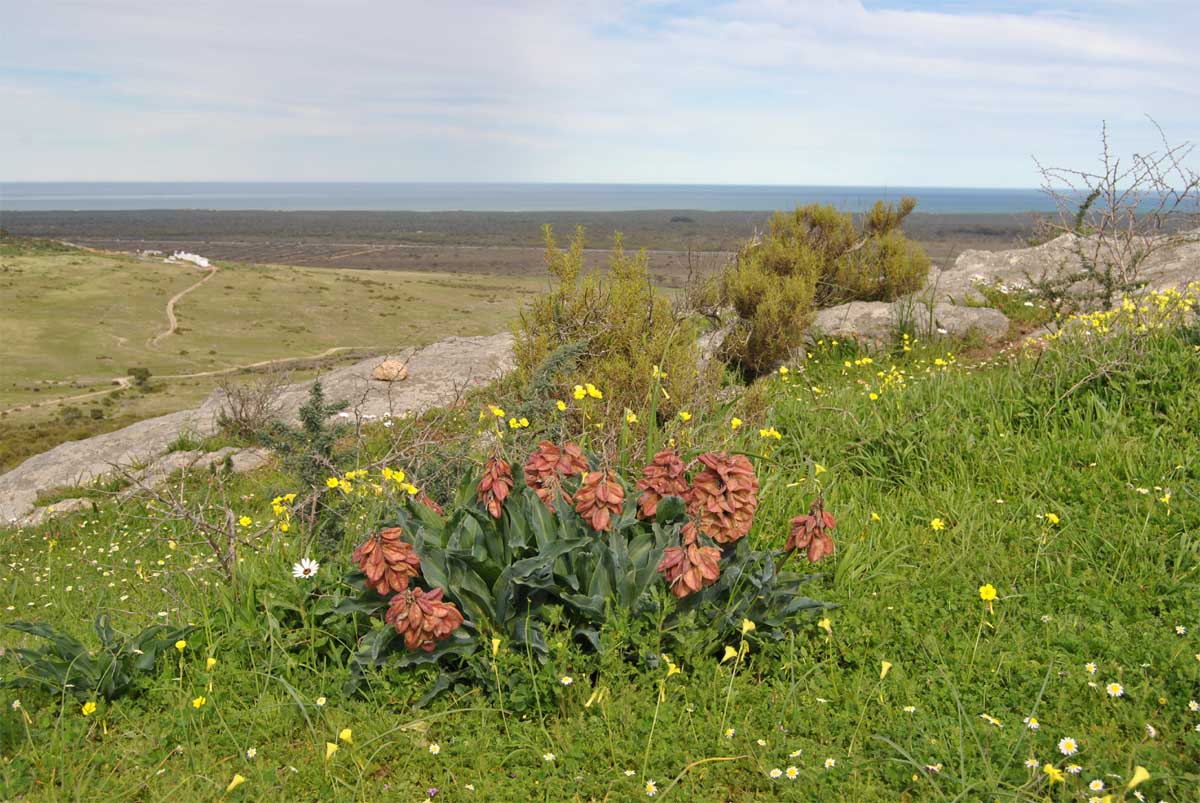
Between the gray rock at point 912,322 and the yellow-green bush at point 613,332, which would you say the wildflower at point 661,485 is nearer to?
the yellow-green bush at point 613,332

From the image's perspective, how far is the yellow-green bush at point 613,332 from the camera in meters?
7.21

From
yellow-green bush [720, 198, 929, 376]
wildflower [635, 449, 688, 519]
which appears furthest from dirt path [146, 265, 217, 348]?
wildflower [635, 449, 688, 519]

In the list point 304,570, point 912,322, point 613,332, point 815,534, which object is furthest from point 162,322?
point 815,534

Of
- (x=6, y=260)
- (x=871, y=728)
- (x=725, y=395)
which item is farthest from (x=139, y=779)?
(x=6, y=260)

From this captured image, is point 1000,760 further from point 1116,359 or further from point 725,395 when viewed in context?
point 725,395

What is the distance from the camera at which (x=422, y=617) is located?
292 centimetres

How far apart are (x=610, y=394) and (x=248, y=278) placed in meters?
54.2

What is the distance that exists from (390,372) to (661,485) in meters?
7.97

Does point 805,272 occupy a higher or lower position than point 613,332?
A: higher

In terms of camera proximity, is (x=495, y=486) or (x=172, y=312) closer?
(x=495, y=486)

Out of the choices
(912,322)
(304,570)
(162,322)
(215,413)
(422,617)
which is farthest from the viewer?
(162,322)

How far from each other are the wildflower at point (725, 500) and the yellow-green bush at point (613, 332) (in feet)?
11.1

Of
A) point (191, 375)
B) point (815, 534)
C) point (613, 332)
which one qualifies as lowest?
point (191, 375)

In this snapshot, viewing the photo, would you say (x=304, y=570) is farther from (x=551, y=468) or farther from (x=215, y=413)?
(x=215, y=413)
